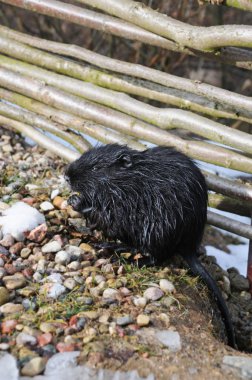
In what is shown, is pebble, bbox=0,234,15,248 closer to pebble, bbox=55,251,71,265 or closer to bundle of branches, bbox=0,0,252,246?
pebble, bbox=55,251,71,265

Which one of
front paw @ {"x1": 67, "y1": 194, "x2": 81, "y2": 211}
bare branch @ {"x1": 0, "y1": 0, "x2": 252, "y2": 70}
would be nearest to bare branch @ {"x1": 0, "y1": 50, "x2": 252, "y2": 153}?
bare branch @ {"x1": 0, "y1": 0, "x2": 252, "y2": 70}

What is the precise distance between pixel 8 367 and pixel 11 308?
389 mm

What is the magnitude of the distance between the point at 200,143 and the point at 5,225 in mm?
1321

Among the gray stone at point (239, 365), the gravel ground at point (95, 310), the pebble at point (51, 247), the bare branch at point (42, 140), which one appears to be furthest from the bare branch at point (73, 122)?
the gray stone at point (239, 365)

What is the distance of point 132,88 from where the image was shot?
4109 mm

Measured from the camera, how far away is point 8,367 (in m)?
2.37

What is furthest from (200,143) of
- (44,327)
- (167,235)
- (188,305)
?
(44,327)

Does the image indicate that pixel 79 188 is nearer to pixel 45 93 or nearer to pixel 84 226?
pixel 84 226

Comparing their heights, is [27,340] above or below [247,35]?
below

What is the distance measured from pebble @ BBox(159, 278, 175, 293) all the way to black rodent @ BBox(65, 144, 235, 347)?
19 cm

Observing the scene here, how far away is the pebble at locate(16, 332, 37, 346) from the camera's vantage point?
251 centimetres

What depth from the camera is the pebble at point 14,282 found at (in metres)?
2.90

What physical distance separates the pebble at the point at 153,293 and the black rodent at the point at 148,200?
29 cm

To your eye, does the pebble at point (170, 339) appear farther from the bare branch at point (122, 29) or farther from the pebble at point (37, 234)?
the bare branch at point (122, 29)
